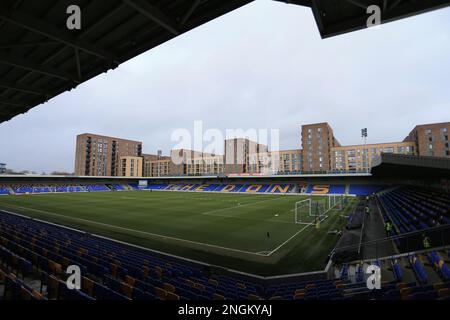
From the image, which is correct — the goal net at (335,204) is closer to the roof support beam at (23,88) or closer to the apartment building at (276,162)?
the roof support beam at (23,88)

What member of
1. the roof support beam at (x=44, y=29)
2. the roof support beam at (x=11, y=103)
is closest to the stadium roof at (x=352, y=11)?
the roof support beam at (x=44, y=29)

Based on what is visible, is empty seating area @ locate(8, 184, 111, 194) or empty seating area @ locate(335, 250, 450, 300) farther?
empty seating area @ locate(8, 184, 111, 194)

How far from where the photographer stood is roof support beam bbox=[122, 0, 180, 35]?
5256 mm

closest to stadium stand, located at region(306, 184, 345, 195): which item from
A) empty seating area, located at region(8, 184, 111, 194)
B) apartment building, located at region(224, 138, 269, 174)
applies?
apartment building, located at region(224, 138, 269, 174)

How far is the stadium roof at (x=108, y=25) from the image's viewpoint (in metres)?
5.29

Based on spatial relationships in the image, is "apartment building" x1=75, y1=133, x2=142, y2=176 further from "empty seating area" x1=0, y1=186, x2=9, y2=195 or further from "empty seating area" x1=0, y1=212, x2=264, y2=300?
"empty seating area" x1=0, y1=212, x2=264, y2=300

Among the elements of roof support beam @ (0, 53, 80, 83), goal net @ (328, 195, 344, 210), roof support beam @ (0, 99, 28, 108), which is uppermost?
roof support beam @ (0, 53, 80, 83)

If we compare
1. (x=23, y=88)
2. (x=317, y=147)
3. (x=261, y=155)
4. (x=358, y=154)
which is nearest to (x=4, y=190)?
(x=23, y=88)

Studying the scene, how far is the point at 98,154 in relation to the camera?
11525 centimetres

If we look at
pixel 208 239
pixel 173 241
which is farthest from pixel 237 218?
pixel 173 241

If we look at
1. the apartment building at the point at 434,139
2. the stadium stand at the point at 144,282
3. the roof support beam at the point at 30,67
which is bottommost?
the stadium stand at the point at 144,282

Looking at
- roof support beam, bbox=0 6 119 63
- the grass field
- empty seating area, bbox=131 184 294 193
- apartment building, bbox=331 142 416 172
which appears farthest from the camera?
Answer: apartment building, bbox=331 142 416 172

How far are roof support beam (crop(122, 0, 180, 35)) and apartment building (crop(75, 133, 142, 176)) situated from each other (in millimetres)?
123042
